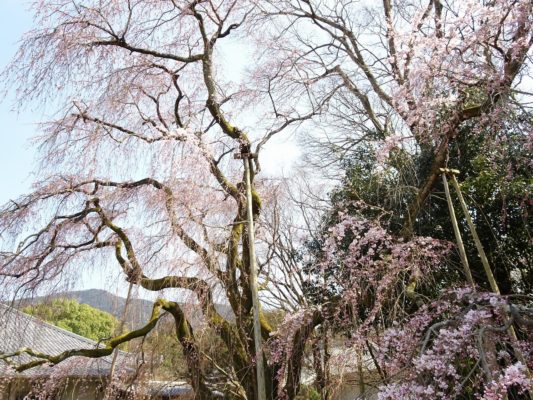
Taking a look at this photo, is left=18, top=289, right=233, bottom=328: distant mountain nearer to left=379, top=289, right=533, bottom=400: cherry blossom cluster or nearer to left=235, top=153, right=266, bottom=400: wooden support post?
left=235, top=153, right=266, bottom=400: wooden support post

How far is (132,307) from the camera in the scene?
4.38 meters

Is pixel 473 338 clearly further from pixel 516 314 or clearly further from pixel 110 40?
pixel 110 40

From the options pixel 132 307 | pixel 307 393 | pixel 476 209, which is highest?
pixel 476 209

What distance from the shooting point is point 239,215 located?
16.1 feet

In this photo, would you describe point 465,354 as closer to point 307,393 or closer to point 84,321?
point 307,393

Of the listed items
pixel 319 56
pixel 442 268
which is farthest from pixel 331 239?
pixel 319 56

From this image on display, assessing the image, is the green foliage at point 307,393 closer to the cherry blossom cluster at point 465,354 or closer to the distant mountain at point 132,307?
the distant mountain at point 132,307

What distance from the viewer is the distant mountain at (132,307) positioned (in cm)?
439

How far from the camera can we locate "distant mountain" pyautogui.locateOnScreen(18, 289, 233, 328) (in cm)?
439

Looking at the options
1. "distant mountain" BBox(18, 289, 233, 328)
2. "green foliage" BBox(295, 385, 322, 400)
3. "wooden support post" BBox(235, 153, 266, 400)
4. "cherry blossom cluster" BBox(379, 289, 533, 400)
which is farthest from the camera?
"green foliage" BBox(295, 385, 322, 400)

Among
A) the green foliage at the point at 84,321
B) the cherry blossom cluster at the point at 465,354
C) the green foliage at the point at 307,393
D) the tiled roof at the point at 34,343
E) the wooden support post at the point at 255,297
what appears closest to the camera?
the cherry blossom cluster at the point at 465,354

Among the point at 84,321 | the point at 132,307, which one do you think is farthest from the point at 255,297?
the point at 84,321

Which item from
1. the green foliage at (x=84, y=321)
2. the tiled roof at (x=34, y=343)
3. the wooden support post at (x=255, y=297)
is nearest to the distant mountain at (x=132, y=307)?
the tiled roof at (x=34, y=343)

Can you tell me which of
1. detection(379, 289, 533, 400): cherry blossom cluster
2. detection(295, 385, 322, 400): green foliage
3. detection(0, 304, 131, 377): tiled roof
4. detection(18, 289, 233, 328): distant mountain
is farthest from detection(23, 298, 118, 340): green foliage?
Result: detection(379, 289, 533, 400): cherry blossom cluster
